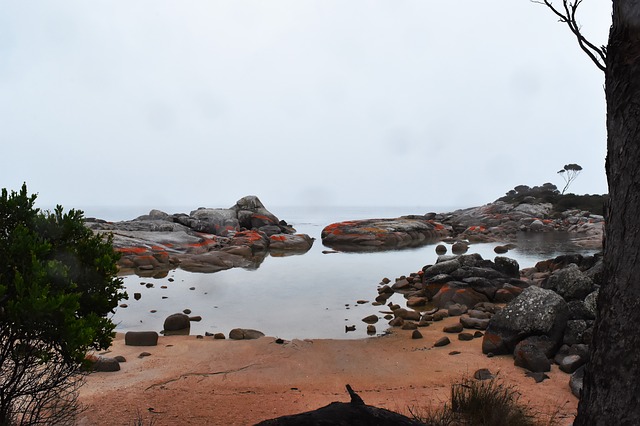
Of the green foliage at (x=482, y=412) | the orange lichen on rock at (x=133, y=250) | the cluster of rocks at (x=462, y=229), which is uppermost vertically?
the cluster of rocks at (x=462, y=229)

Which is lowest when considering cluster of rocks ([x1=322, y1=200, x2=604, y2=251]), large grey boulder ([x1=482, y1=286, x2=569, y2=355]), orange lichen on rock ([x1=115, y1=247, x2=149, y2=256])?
large grey boulder ([x1=482, y1=286, x2=569, y2=355])

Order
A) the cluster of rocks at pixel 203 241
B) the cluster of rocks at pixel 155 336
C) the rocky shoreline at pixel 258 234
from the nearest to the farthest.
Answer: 1. the cluster of rocks at pixel 155 336
2. the cluster of rocks at pixel 203 241
3. the rocky shoreline at pixel 258 234

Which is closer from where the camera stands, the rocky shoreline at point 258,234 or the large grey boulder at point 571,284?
the large grey boulder at point 571,284

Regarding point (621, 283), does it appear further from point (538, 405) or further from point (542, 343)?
point (542, 343)

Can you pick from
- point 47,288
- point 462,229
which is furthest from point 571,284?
A: point 462,229

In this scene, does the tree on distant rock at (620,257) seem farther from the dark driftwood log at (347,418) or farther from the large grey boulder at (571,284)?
the large grey boulder at (571,284)

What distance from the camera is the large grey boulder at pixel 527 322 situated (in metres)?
8.32

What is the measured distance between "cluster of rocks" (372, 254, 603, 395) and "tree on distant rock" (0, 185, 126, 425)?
273 inches

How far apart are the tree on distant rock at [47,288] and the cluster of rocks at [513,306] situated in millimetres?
6941

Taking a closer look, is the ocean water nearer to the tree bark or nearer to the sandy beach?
the sandy beach

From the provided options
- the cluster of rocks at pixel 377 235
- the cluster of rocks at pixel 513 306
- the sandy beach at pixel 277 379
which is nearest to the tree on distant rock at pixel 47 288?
the sandy beach at pixel 277 379

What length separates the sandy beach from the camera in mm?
5934

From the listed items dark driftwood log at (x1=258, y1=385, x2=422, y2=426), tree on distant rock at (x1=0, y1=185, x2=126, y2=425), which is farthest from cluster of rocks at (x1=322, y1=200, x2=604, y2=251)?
dark driftwood log at (x1=258, y1=385, x2=422, y2=426)

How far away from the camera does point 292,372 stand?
26.2ft
